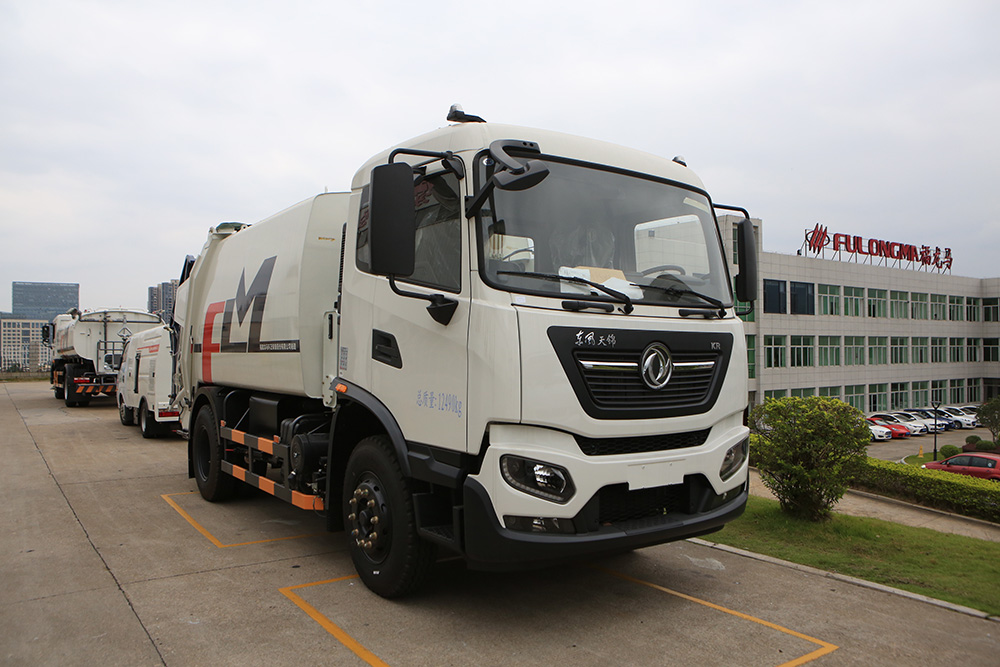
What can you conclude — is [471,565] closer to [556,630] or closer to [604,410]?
[556,630]

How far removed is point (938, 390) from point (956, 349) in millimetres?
4964

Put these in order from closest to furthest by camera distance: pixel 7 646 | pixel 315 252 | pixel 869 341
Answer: pixel 7 646
pixel 315 252
pixel 869 341

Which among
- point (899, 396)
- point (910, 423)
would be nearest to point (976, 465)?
point (910, 423)

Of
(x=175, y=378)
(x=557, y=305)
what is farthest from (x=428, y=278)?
(x=175, y=378)

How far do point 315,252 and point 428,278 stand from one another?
6.83 ft

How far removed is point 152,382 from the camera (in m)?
15.4

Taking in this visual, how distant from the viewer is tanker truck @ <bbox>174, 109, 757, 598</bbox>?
12.8ft

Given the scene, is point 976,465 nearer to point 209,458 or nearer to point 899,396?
point 209,458

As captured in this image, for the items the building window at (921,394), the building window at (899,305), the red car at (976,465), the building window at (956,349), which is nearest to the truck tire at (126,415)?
the red car at (976,465)

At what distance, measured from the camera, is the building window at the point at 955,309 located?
61375 millimetres

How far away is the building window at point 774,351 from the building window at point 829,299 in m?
5.45

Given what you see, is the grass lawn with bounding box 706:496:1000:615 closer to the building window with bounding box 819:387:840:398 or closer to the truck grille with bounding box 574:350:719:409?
the truck grille with bounding box 574:350:719:409

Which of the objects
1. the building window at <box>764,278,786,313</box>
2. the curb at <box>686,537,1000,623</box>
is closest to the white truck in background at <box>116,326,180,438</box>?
the curb at <box>686,537,1000,623</box>

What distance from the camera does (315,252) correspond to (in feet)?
20.1
